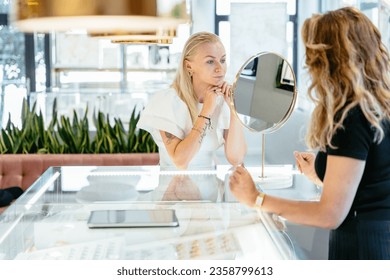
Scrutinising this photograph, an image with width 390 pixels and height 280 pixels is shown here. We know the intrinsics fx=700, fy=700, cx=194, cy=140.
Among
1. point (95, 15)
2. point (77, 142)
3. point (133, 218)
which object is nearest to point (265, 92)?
point (133, 218)

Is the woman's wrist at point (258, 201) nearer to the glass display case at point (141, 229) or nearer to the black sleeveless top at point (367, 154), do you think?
the glass display case at point (141, 229)

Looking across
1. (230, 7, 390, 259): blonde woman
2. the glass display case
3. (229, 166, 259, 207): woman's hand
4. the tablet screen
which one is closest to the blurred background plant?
the glass display case

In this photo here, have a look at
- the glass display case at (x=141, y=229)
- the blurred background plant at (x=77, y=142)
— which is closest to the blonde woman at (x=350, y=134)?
the glass display case at (x=141, y=229)

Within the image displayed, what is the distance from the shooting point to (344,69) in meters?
1.57

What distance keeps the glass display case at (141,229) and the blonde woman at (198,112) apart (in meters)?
0.42

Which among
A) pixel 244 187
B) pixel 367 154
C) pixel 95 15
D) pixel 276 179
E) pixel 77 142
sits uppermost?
pixel 95 15

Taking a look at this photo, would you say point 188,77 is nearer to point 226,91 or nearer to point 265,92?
point 226,91

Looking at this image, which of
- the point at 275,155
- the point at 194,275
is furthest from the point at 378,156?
the point at 275,155

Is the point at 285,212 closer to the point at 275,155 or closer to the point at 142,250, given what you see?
the point at 142,250

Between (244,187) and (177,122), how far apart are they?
3.39 ft

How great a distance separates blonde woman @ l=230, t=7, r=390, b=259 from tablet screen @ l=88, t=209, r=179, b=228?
0.94 ft

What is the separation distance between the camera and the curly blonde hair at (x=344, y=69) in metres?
1.54

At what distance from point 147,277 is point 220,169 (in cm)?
96

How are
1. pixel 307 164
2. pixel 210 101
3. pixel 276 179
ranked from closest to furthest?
pixel 307 164
pixel 276 179
pixel 210 101
